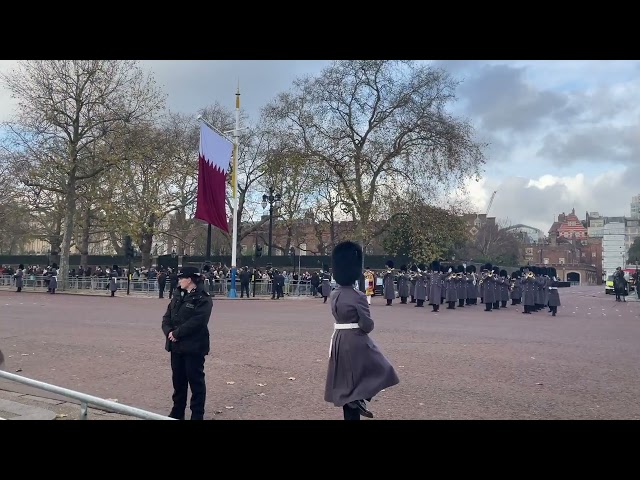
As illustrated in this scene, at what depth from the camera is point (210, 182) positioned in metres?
23.5

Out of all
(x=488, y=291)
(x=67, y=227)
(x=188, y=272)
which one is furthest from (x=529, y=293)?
(x=67, y=227)

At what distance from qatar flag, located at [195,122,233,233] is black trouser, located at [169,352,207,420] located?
16.5 meters

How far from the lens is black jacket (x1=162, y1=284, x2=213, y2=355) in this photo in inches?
248

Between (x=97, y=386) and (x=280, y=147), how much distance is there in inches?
1438

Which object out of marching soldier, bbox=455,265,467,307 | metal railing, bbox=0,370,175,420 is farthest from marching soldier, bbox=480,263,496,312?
metal railing, bbox=0,370,175,420

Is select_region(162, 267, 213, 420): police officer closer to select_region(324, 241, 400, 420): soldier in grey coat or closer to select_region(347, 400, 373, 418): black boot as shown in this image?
select_region(324, 241, 400, 420): soldier in grey coat

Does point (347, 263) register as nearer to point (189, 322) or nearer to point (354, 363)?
point (354, 363)

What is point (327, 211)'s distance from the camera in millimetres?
45875

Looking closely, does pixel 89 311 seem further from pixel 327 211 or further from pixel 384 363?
pixel 327 211

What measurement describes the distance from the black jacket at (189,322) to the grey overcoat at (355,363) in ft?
5.27

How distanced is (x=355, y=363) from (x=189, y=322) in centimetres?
197

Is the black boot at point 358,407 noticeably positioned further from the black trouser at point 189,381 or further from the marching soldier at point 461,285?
the marching soldier at point 461,285

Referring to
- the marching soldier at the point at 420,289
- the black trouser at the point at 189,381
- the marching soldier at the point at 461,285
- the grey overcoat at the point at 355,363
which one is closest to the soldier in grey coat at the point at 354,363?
the grey overcoat at the point at 355,363
